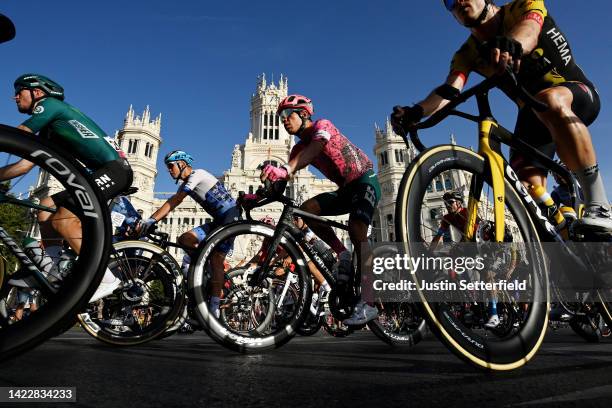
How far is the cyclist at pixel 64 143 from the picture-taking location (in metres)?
2.29

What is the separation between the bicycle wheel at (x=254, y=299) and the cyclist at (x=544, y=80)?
1.56 m

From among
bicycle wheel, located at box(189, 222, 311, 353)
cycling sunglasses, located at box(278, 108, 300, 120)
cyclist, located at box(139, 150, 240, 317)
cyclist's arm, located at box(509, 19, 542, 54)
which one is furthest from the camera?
cyclist, located at box(139, 150, 240, 317)

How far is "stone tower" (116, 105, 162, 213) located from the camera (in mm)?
54875

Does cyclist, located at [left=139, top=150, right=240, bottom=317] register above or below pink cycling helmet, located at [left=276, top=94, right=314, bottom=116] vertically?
below

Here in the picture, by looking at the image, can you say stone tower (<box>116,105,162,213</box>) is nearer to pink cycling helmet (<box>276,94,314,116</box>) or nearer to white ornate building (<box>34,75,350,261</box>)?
white ornate building (<box>34,75,350,261</box>)

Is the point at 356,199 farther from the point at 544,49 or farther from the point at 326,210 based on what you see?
the point at 544,49

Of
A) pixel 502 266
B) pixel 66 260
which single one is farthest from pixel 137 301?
pixel 502 266

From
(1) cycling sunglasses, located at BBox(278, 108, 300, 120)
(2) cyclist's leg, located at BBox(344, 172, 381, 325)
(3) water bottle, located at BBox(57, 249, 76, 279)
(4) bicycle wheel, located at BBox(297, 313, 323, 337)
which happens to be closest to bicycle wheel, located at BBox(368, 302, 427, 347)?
(2) cyclist's leg, located at BBox(344, 172, 381, 325)

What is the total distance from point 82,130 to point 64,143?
0.60ft

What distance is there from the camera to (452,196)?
2.38 m

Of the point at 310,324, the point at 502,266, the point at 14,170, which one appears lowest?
the point at 310,324

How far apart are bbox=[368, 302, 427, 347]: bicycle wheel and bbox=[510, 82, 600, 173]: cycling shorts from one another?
1910mm

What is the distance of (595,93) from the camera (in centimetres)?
227

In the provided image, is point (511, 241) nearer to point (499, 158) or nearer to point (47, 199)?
point (499, 158)
